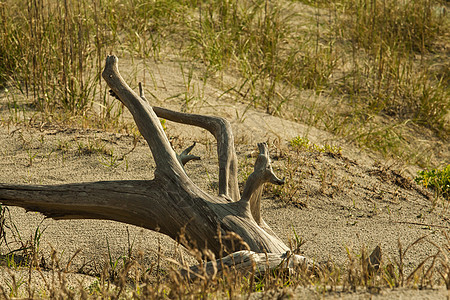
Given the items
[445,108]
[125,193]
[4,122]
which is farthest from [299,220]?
[445,108]

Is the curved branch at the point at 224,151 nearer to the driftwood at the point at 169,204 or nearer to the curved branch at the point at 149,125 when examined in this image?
the driftwood at the point at 169,204

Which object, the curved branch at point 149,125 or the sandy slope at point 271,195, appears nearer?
the curved branch at point 149,125

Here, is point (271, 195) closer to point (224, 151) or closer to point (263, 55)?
point (224, 151)

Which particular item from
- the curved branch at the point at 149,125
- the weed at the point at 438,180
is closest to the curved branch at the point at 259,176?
the curved branch at the point at 149,125

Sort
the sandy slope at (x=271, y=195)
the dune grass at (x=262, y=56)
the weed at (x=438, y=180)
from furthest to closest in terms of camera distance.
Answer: the dune grass at (x=262, y=56), the weed at (x=438, y=180), the sandy slope at (x=271, y=195)

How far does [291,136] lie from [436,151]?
74.2 inches

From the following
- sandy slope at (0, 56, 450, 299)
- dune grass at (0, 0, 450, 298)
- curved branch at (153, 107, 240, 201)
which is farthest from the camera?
dune grass at (0, 0, 450, 298)

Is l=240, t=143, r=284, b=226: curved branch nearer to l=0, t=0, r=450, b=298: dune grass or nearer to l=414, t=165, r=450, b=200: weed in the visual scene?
l=414, t=165, r=450, b=200: weed

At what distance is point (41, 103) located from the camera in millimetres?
5758

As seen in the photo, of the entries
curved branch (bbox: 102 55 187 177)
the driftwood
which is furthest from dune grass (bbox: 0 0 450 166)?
the driftwood

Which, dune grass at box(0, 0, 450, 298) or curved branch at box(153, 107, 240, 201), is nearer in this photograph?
curved branch at box(153, 107, 240, 201)

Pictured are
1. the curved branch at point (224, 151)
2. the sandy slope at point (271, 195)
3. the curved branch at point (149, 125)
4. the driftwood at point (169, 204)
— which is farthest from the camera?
the sandy slope at point (271, 195)

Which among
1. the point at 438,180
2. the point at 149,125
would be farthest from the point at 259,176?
the point at 438,180

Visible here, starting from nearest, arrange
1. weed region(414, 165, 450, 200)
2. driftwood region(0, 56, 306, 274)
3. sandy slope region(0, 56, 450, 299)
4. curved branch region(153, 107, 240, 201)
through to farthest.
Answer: driftwood region(0, 56, 306, 274) < curved branch region(153, 107, 240, 201) < sandy slope region(0, 56, 450, 299) < weed region(414, 165, 450, 200)
